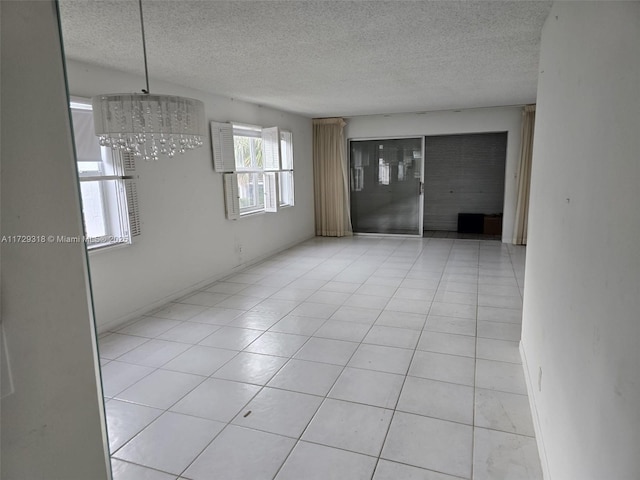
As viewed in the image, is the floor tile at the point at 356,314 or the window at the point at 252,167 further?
the window at the point at 252,167

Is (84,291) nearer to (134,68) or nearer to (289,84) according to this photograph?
(134,68)

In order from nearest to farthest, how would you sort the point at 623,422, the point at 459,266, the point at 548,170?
the point at 623,422, the point at 548,170, the point at 459,266

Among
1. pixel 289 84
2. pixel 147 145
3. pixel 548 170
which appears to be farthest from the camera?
pixel 289 84

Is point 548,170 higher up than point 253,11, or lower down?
lower down

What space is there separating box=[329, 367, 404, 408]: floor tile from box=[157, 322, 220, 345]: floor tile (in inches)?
51.7

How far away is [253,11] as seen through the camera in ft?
7.29

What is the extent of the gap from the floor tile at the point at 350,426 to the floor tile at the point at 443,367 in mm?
519

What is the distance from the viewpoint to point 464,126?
6.93 meters

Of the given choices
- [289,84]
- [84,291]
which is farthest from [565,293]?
[289,84]

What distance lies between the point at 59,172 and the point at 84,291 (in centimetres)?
23

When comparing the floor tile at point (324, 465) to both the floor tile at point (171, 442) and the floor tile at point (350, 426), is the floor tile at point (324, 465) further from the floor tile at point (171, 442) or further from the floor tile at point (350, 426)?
the floor tile at point (171, 442)

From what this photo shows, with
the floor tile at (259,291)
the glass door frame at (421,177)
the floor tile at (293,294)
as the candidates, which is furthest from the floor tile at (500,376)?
the glass door frame at (421,177)

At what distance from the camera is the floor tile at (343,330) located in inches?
128

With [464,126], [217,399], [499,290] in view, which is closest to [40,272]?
[217,399]
